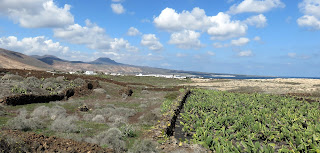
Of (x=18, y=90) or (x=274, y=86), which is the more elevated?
(x=274, y=86)

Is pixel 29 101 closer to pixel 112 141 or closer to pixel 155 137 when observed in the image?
pixel 112 141

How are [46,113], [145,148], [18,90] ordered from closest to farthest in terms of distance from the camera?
[145,148]
[46,113]
[18,90]

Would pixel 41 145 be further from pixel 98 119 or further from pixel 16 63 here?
pixel 16 63

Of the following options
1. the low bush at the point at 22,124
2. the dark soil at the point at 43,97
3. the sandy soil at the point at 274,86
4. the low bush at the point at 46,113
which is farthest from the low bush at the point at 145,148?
the sandy soil at the point at 274,86

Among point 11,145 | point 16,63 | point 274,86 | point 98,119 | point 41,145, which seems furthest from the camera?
point 16,63

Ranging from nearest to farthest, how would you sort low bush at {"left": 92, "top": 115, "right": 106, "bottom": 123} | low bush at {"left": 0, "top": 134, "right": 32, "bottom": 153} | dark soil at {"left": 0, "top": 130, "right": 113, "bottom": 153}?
low bush at {"left": 0, "top": 134, "right": 32, "bottom": 153}
dark soil at {"left": 0, "top": 130, "right": 113, "bottom": 153}
low bush at {"left": 92, "top": 115, "right": 106, "bottom": 123}

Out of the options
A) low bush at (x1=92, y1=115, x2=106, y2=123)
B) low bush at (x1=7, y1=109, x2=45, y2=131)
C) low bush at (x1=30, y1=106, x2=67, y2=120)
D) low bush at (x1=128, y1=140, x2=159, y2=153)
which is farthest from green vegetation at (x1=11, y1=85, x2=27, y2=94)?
low bush at (x1=128, y1=140, x2=159, y2=153)

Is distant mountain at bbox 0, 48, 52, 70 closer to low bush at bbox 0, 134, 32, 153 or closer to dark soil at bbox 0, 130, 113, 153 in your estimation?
dark soil at bbox 0, 130, 113, 153

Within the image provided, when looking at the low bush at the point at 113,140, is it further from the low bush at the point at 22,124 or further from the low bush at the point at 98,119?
the low bush at the point at 98,119

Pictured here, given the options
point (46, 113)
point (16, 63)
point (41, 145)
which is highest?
point (16, 63)

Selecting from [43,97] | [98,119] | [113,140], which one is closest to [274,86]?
[98,119]

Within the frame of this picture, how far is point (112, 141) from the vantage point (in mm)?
10125

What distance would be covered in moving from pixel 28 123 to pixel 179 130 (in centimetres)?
867

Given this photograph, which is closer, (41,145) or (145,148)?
(41,145)
